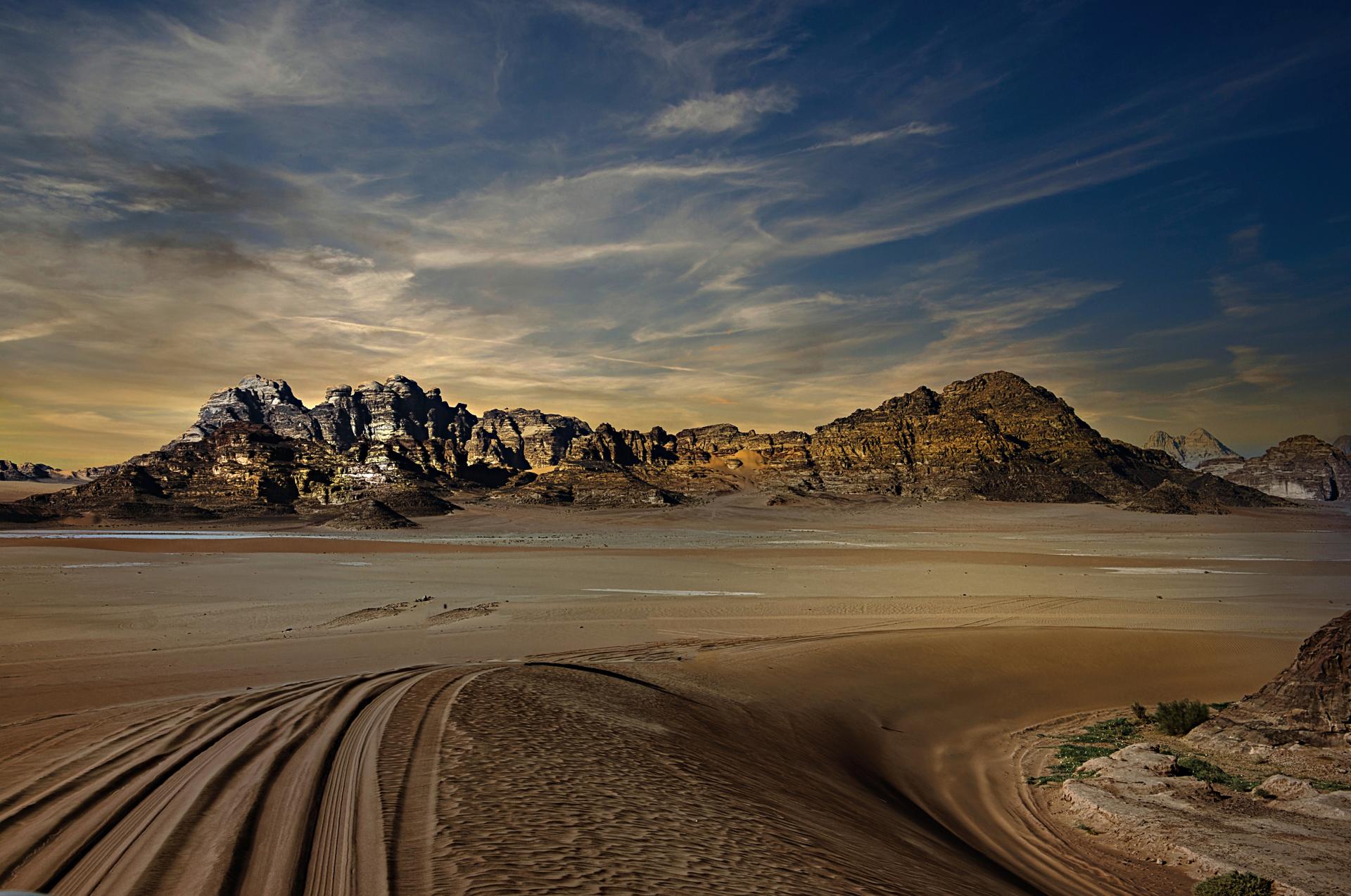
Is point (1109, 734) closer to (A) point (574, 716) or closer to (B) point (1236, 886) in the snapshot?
(B) point (1236, 886)

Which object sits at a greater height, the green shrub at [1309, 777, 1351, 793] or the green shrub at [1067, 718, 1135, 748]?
the green shrub at [1309, 777, 1351, 793]

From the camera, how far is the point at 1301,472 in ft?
525

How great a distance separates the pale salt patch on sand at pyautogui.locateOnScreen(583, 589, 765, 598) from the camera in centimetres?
2709

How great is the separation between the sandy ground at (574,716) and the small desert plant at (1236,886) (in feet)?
1.62

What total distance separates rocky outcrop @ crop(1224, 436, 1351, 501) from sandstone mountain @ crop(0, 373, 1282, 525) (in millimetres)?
43822

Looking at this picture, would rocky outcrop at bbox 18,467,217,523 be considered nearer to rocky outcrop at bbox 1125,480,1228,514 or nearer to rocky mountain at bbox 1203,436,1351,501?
rocky outcrop at bbox 1125,480,1228,514

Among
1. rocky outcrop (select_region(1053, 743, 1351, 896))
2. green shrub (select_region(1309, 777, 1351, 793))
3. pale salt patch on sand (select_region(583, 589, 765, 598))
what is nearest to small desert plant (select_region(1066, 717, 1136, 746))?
rocky outcrop (select_region(1053, 743, 1351, 896))

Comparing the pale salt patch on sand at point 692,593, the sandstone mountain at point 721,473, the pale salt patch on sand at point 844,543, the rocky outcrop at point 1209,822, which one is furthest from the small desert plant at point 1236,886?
the sandstone mountain at point 721,473

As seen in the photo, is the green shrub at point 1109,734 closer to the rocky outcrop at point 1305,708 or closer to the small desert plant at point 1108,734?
the small desert plant at point 1108,734

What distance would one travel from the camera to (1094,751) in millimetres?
10734

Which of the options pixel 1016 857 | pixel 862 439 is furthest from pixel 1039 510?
pixel 1016 857

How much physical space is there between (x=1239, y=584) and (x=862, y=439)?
119 meters

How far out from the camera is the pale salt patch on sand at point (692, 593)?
27094mm

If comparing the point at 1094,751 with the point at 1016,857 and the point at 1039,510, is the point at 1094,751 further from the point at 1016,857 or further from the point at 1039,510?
the point at 1039,510
